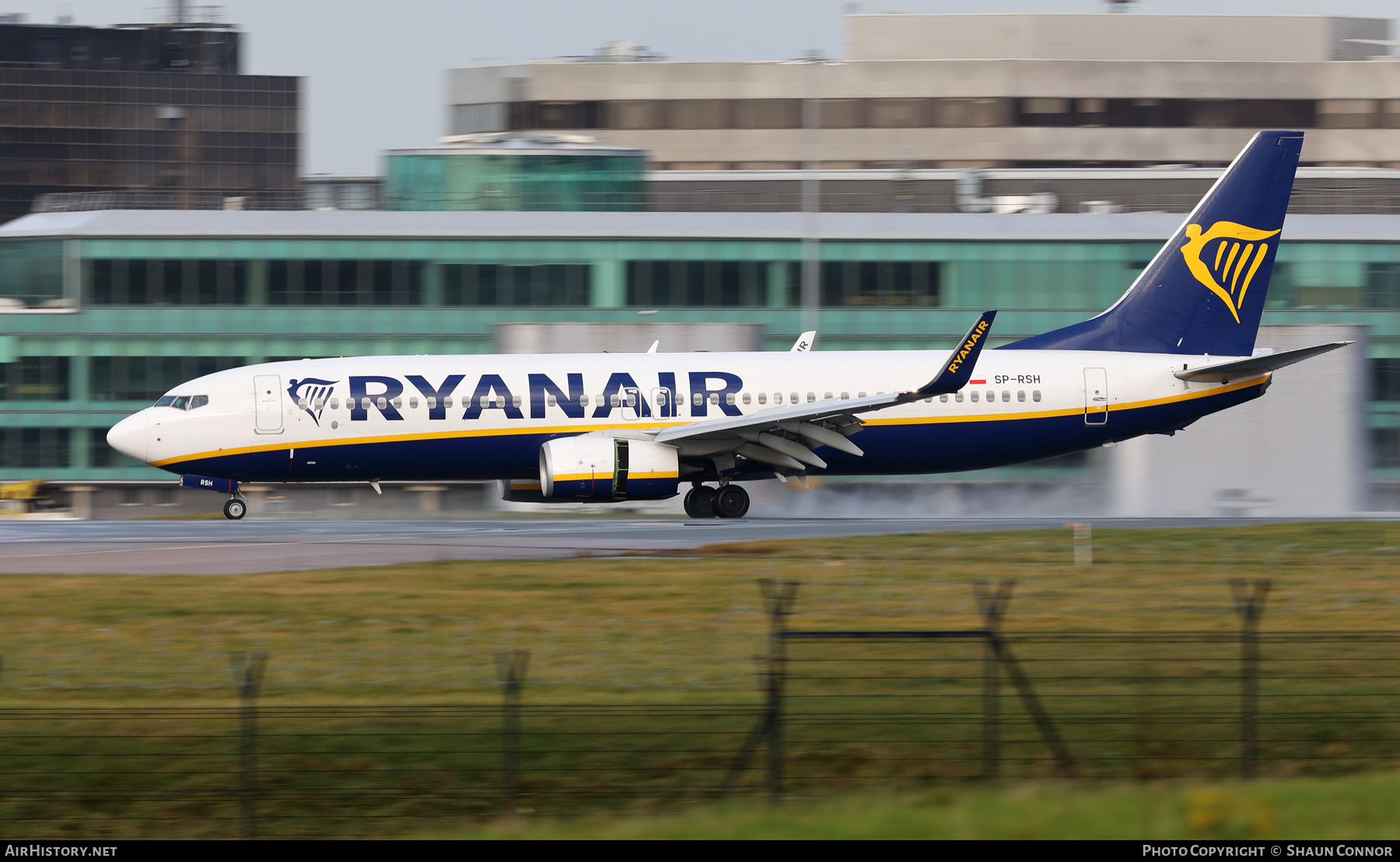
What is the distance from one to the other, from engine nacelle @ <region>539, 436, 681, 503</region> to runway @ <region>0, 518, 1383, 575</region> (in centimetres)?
76

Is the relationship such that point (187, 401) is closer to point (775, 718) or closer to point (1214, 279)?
point (1214, 279)

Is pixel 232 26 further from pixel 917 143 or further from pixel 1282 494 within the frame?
pixel 1282 494

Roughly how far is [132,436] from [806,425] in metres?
14.3

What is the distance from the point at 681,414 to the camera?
3309 cm

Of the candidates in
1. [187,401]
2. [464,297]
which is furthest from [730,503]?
A: [464,297]

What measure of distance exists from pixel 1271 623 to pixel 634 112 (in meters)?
80.5

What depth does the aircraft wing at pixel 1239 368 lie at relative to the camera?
33031 millimetres

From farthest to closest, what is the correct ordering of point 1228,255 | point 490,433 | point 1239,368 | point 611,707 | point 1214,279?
point 1228,255 → point 1214,279 → point 1239,368 → point 490,433 → point 611,707

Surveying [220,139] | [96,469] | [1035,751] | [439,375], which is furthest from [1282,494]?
[220,139]

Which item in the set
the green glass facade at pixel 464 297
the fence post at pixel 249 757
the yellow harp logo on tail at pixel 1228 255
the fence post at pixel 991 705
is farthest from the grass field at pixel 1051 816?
the green glass facade at pixel 464 297

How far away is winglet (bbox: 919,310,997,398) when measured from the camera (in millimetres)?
30703

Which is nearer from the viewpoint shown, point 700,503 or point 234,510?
point 700,503

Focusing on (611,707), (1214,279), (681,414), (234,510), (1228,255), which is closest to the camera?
(611,707)

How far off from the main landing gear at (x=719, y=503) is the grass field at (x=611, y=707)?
50.6 feet
